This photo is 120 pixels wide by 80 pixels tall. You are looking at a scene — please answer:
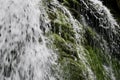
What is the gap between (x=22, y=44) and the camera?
499 centimetres

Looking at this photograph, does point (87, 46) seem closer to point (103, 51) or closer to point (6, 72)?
point (103, 51)

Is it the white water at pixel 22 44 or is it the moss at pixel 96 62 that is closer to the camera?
the white water at pixel 22 44

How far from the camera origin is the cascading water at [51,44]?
485 centimetres

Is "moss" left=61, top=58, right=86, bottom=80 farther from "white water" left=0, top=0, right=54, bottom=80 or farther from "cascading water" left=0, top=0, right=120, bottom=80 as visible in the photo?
"white water" left=0, top=0, right=54, bottom=80

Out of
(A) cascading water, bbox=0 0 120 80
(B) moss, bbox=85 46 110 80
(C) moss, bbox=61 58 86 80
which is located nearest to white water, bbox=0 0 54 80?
(A) cascading water, bbox=0 0 120 80

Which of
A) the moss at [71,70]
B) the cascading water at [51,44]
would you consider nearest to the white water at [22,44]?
the cascading water at [51,44]

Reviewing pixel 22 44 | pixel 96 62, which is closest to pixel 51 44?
pixel 22 44

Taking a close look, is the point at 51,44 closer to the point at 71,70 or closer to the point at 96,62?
the point at 71,70

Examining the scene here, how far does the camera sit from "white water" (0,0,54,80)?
473 cm

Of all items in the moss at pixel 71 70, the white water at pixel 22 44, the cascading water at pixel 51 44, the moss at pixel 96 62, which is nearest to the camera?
the white water at pixel 22 44

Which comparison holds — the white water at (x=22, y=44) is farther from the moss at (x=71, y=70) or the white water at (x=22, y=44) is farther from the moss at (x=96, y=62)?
the moss at (x=96, y=62)

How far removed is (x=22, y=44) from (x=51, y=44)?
1.93 feet

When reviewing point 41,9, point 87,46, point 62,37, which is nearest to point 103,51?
point 87,46

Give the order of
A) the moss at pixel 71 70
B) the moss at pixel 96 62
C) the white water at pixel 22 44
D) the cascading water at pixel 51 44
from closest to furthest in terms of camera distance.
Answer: the white water at pixel 22 44, the cascading water at pixel 51 44, the moss at pixel 71 70, the moss at pixel 96 62
